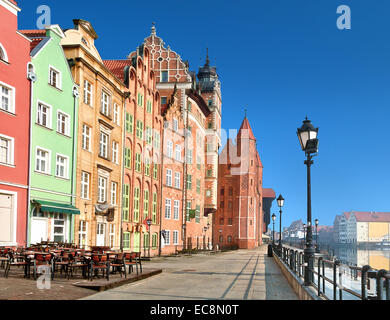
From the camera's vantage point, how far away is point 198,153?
64625 mm

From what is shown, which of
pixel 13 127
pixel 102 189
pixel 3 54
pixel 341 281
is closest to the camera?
pixel 341 281

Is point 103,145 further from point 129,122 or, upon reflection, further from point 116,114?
point 129,122

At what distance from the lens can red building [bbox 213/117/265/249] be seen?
92750 mm

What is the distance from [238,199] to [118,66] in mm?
55598

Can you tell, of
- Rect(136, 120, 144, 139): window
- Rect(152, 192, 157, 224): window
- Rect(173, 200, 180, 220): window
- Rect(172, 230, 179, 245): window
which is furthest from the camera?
Rect(173, 200, 180, 220): window

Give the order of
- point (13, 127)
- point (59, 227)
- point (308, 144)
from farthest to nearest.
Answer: point (59, 227) → point (13, 127) → point (308, 144)

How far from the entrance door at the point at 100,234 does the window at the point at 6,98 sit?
1219cm

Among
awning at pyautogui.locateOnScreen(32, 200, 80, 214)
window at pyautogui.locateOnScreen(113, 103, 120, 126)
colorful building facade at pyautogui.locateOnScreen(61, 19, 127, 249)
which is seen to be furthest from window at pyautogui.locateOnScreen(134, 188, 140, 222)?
awning at pyautogui.locateOnScreen(32, 200, 80, 214)

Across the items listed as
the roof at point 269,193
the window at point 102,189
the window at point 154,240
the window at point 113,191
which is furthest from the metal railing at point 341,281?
the roof at point 269,193

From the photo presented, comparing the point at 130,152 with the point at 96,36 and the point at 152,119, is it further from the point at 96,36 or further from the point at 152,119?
the point at 96,36

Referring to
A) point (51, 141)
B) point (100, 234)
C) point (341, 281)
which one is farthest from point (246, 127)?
point (341, 281)

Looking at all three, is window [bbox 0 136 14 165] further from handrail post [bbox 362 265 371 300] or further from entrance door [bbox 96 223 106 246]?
handrail post [bbox 362 265 371 300]

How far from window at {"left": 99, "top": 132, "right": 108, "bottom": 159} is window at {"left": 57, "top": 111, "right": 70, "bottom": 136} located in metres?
4.95

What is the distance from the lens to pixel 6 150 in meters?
24.1
